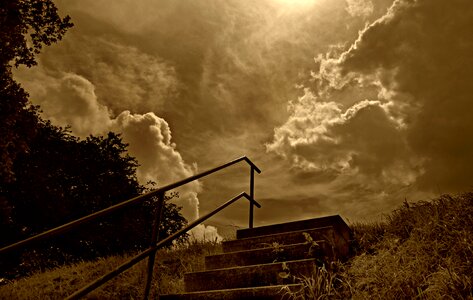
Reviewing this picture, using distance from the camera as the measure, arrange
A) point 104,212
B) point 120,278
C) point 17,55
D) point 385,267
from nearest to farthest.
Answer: point 104,212 < point 385,267 < point 120,278 < point 17,55

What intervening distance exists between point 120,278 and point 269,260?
251 cm

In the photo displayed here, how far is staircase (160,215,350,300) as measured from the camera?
170 inches

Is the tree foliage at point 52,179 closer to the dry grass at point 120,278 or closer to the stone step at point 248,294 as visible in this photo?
the dry grass at point 120,278

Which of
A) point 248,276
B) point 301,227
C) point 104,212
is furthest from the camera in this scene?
point 301,227

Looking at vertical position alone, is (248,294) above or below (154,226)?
below

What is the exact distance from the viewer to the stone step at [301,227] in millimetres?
5481

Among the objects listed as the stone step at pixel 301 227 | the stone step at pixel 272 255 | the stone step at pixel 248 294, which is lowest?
the stone step at pixel 248 294

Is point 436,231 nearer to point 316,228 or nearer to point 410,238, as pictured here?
point 410,238

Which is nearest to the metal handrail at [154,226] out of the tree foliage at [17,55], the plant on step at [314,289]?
the plant on step at [314,289]

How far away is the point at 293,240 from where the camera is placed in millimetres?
5320

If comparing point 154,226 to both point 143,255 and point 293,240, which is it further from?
point 293,240

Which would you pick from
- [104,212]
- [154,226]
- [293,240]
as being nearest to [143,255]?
[154,226]

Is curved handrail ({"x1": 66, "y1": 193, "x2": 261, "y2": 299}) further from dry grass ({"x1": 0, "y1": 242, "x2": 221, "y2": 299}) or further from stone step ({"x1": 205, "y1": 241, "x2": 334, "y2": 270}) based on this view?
dry grass ({"x1": 0, "y1": 242, "x2": 221, "y2": 299})

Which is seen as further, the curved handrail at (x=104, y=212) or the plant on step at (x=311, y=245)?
the plant on step at (x=311, y=245)
